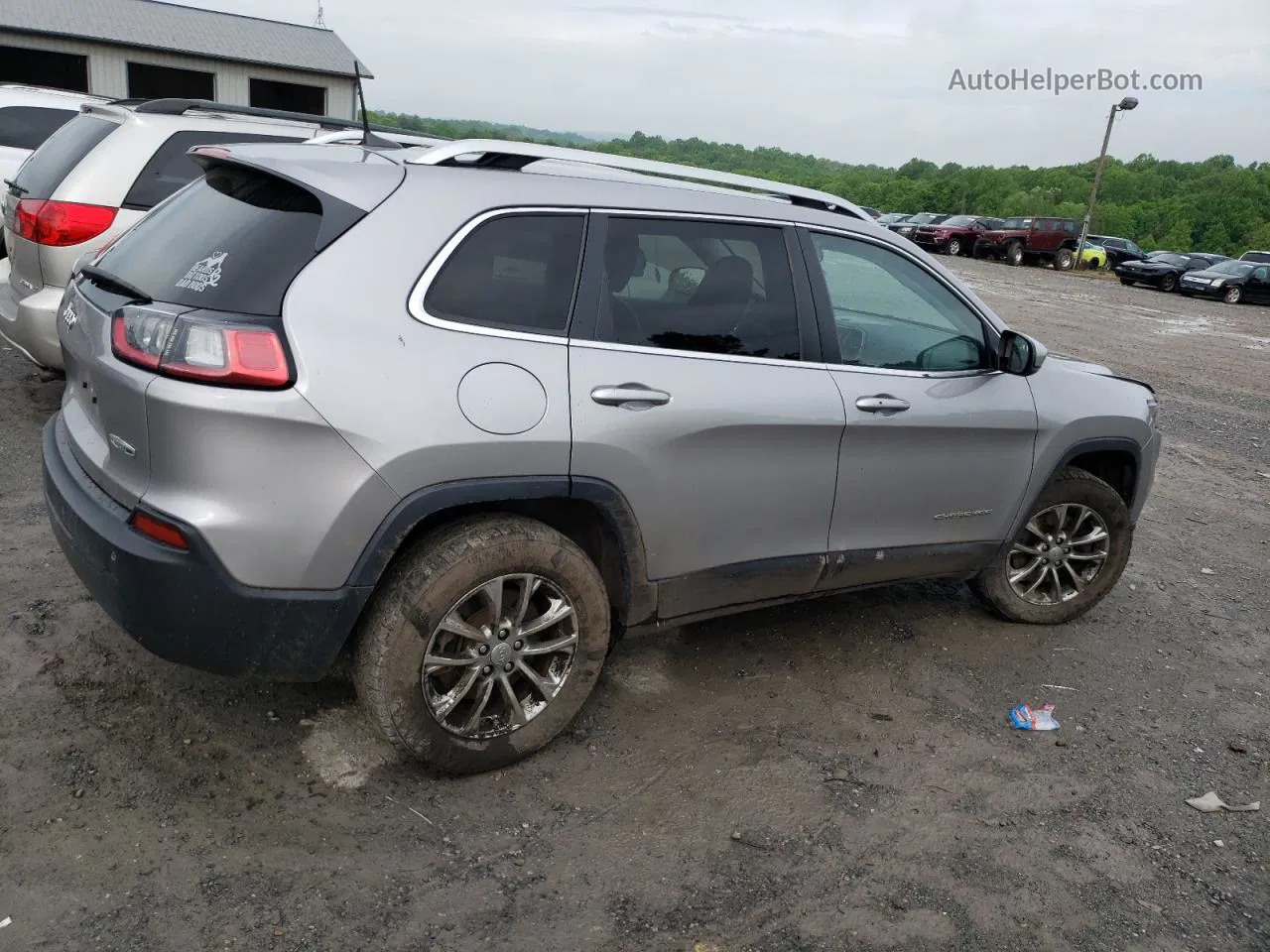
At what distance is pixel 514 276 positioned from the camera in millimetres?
3168

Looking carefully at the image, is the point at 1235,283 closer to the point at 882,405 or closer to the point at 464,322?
the point at 882,405

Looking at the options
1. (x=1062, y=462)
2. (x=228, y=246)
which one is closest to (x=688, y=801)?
(x=228, y=246)

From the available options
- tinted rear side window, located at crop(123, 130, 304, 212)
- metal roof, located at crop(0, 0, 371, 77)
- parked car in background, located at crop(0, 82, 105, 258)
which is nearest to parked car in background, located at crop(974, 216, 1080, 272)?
metal roof, located at crop(0, 0, 371, 77)

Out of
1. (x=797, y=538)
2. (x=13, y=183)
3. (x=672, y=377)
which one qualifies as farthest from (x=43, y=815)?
(x=13, y=183)

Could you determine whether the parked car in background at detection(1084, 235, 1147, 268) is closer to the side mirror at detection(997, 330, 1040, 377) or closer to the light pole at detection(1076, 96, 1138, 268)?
the light pole at detection(1076, 96, 1138, 268)

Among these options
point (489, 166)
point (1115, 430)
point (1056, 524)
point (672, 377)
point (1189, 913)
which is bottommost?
point (1189, 913)

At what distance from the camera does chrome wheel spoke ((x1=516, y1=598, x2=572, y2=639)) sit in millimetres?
3283

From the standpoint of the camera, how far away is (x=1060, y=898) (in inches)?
120

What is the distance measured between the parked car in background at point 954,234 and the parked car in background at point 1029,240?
29 centimetres

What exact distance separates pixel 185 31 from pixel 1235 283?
28.2 meters

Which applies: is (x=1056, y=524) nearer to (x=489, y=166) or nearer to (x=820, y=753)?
(x=820, y=753)

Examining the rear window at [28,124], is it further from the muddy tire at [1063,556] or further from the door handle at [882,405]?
the muddy tire at [1063,556]

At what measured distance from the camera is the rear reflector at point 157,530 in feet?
9.11

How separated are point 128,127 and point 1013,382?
488cm
